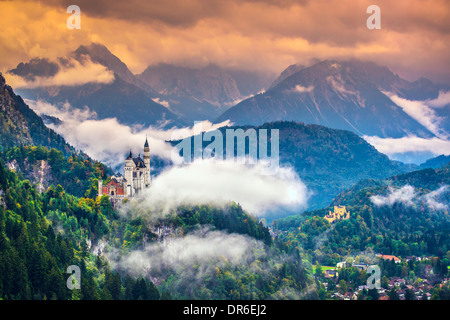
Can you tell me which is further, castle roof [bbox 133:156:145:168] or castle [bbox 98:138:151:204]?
castle roof [bbox 133:156:145:168]

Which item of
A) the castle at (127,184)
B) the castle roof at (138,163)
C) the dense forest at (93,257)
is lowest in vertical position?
the dense forest at (93,257)

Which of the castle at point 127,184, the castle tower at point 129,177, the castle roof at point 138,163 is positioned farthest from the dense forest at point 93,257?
the castle roof at point 138,163

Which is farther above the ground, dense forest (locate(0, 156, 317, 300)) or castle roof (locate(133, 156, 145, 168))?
castle roof (locate(133, 156, 145, 168))

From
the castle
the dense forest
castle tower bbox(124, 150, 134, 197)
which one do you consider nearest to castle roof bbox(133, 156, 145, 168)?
the castle

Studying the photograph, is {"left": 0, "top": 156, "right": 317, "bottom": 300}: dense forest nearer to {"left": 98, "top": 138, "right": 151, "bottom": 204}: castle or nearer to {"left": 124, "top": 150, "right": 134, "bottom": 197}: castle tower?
{"left": 98, "top": 138, "right": 151, "bottom": 204}: castle

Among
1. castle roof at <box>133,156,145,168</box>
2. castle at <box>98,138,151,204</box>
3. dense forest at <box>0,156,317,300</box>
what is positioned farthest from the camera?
castle roof at <box>133,156,145,168</box>

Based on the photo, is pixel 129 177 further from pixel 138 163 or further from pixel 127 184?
pixel 138 163

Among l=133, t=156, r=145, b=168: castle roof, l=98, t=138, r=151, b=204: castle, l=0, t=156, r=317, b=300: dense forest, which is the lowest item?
l=0, t=156, r=317, b=300: dense forest

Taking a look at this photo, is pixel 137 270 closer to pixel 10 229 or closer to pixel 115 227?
pixel 115 227

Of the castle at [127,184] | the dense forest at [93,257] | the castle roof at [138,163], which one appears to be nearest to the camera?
the dense forest at [93,257]

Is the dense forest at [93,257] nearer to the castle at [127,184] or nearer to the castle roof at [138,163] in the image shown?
the castle at [127,184]

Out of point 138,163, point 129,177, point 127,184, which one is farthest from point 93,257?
point 138,163
